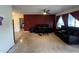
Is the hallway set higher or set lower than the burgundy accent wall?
lower

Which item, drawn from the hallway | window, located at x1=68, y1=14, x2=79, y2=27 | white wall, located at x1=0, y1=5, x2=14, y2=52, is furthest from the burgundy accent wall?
white wall, located at x1=0, y1=5, x2=14, y2=52

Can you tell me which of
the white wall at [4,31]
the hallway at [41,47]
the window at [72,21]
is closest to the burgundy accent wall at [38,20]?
the window at [72,21]

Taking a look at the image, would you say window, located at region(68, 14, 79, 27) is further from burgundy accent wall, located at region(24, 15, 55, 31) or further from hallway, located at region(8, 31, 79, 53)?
burgundy accent wall, located at region(24, 15, 55, 31)

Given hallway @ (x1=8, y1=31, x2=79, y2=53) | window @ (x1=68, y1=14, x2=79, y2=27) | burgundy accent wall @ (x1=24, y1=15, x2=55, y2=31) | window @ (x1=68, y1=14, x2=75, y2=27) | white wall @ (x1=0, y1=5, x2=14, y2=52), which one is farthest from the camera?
burgundy accent wall @ (x1=24, y1=15, x2=55, y2=31)

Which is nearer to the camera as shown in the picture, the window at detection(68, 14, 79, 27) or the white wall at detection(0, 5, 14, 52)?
the white wall at detection(0, 5, 14, 52)

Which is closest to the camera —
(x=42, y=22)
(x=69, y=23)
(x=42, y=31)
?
(x=69, y=23)

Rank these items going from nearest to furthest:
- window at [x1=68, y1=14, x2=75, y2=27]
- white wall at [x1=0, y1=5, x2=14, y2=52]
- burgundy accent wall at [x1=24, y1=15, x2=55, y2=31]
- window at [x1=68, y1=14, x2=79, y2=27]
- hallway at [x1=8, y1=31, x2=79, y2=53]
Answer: white wall at [x1=0, y1=5, x2=14, y2=52] < hallway at [x1=8, y1=31, x2=79, y2=53] < window at [x1=68, y1=14, x2=79, y2=27] < window at [x1=68, y1=14, x2=75, y2=27] < burgundy accent wall at [x1=24, y1=15, x2=55, y2=31]

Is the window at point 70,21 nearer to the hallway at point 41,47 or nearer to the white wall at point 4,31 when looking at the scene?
the hallway at point 41,47

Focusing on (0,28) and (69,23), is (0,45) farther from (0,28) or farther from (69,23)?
(69,23)

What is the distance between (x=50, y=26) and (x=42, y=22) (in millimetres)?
1011
